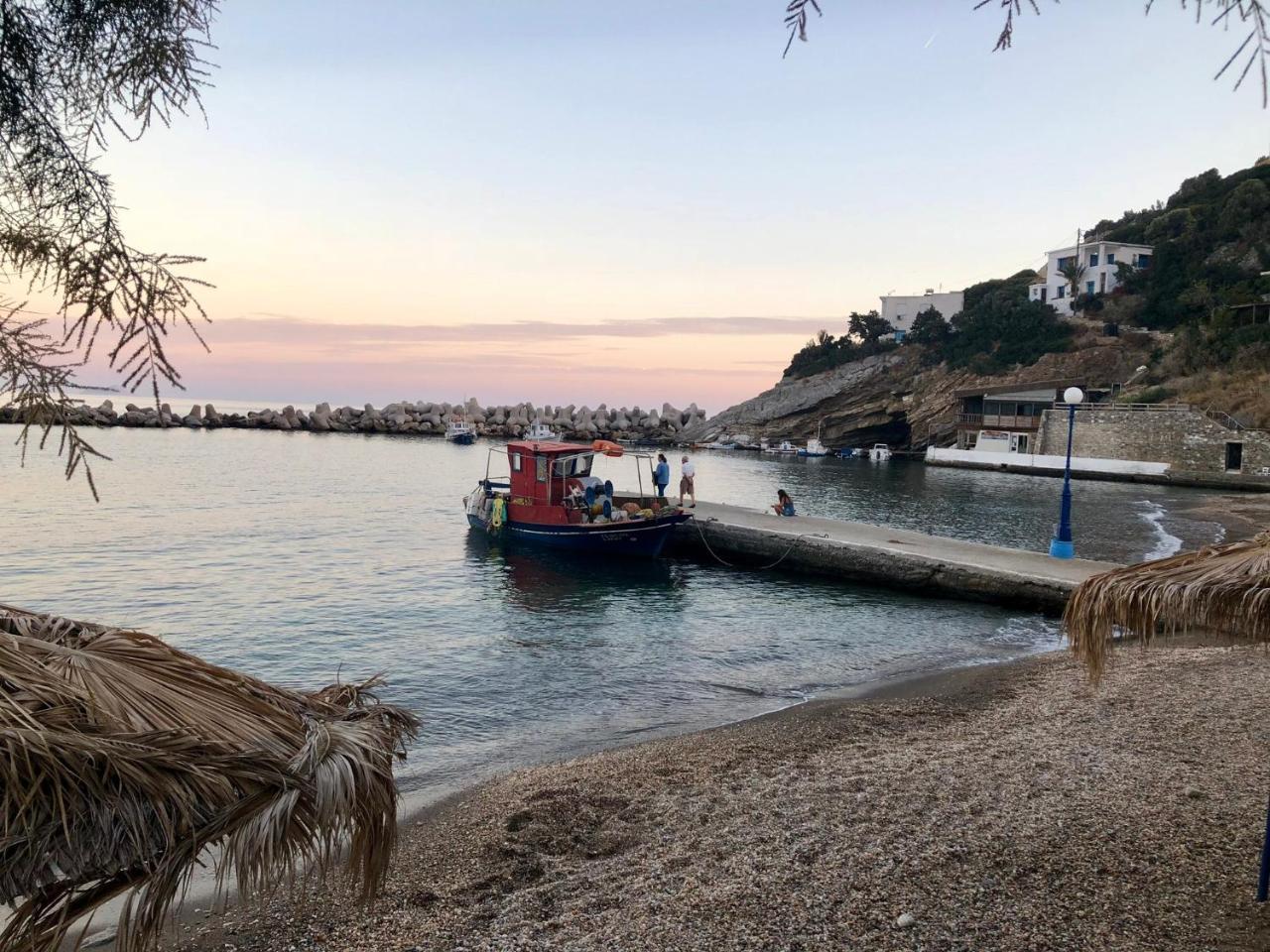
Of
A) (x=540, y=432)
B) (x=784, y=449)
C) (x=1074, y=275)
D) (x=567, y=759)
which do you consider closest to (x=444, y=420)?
(x=540, y=432)

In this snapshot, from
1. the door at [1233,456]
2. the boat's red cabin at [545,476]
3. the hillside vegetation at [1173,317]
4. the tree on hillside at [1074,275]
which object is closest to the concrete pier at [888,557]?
Result: the boat's red cabin at [545,476]

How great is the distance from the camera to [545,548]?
26.6 m

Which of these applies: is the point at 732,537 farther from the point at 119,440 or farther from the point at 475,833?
the point at 119,440

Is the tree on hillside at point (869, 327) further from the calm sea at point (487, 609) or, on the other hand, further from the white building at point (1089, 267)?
the calm sea at point (487, 609)

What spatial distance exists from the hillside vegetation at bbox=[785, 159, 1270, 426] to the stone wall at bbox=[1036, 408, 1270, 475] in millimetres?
2100

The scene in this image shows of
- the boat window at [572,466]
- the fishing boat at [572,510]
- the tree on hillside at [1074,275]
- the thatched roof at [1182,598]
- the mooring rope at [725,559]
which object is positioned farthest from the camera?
the tree on hillside at [1074,275]

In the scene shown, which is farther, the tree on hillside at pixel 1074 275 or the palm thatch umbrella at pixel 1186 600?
the tree on hillside at pixel 1074 275

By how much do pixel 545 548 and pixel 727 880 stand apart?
20719mm

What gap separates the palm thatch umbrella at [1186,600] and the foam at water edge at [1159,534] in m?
13.7

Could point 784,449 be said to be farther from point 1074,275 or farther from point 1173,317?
point 1173,317

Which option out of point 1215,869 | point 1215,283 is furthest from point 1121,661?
point 1215,283

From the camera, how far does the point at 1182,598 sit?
18.3 feet

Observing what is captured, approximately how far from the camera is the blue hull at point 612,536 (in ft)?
→ 80.8

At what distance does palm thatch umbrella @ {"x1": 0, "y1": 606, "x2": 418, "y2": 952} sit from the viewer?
9.91 feet
